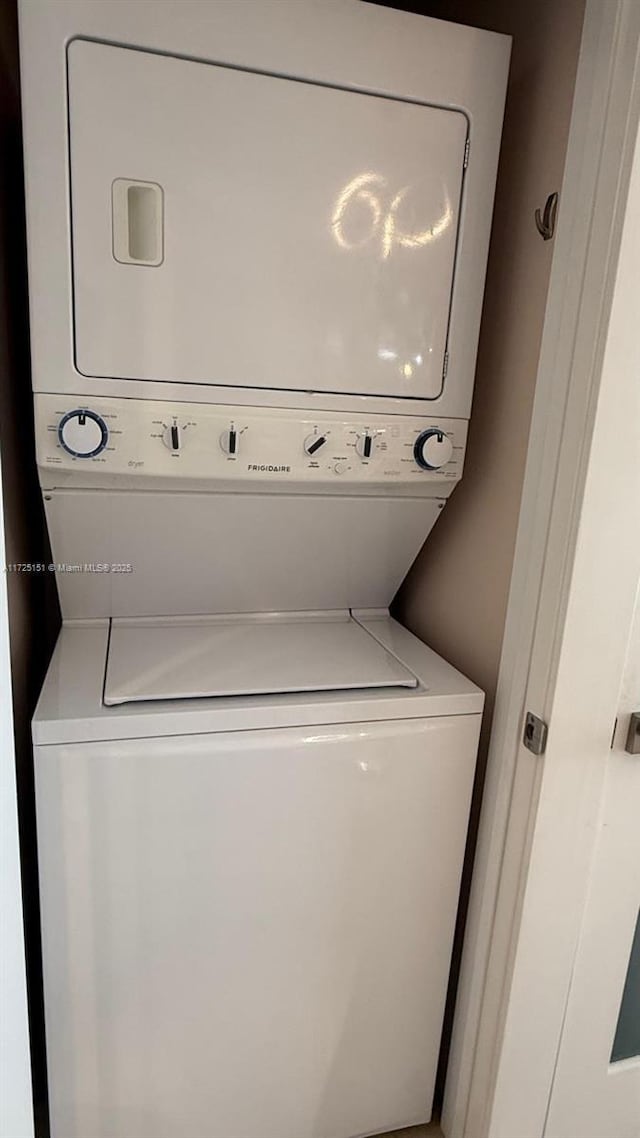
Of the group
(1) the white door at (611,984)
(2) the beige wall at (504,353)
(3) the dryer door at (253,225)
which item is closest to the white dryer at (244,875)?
(2) the beige wall at (504,353)

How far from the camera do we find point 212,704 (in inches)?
44.1

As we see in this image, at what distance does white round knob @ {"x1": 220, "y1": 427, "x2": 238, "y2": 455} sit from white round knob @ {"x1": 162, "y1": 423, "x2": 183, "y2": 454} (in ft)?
0.22

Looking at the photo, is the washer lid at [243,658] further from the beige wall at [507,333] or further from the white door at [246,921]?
the beige wall at [507,333]

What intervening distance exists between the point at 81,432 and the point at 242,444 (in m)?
0.25

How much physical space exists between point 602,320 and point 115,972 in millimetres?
1269

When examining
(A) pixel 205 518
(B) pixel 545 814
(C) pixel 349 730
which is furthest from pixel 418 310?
(B) pixel 545 814

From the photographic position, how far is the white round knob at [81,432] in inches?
42.5

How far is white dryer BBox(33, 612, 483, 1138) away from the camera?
43.2 inches

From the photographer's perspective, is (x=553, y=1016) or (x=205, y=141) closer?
(x=205, y=141)

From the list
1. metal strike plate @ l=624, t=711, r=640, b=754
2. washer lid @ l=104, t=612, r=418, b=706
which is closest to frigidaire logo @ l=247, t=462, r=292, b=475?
washer lid @ l=104, t=612, r=418, b=706

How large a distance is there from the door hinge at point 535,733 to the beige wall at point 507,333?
0.45ft

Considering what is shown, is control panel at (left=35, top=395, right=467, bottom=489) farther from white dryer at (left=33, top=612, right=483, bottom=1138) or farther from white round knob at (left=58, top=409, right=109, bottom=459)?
white dryer at (left=33, top=612, right=483, bottom=1138)

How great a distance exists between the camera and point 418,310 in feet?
3.90

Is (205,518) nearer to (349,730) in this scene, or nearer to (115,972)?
A: (349,730)
